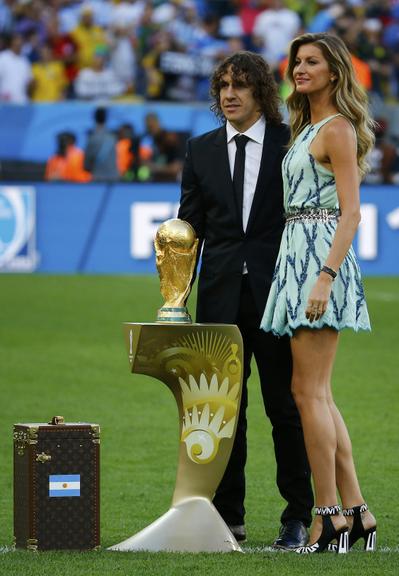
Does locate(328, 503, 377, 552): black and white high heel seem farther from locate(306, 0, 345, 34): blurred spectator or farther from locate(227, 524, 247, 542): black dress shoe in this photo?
locate(306, 0, 345, 34): blurred spectator

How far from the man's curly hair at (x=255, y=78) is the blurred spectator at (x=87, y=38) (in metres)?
18.2

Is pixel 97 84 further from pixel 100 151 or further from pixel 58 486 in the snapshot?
pixel 58 486

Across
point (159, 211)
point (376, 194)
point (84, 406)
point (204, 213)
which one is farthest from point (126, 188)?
point (204, 213)

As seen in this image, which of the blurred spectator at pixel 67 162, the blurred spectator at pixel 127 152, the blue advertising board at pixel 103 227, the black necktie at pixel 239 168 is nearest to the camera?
the black necktie at pixel 239 168

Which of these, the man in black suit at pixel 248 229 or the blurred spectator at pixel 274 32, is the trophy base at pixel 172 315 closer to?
the man in black suit at pixel 248 229

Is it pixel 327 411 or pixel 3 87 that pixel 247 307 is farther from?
pixel 3 87

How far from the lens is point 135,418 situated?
30.4 feet

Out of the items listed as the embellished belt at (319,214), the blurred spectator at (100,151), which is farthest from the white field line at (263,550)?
the blurred spectator at (100,151)

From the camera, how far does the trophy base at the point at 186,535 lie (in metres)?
5.38

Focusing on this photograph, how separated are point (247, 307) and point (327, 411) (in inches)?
24.1

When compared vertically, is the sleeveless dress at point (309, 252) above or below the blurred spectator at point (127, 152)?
below

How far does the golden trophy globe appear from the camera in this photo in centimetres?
542

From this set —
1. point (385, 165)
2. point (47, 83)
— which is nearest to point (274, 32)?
point (47, 83)

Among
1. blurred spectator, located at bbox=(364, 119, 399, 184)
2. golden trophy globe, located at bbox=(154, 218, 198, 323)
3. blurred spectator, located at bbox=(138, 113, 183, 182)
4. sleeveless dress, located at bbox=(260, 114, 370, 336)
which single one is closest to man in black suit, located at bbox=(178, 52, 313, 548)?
golden trophy globe, located at bbox=(154, 218, 198, 323)
